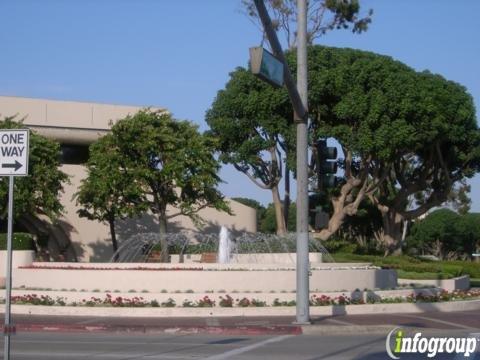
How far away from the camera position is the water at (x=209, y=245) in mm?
35469

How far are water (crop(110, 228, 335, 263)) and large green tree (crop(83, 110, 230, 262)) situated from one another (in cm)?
158

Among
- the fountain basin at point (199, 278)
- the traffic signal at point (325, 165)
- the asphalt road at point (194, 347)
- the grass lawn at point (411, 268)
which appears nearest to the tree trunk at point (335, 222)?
the grass lawn at point (411, 268)

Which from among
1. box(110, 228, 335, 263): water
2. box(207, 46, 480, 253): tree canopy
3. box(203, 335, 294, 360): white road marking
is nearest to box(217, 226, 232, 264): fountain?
box(110, 228, 335, 263): water

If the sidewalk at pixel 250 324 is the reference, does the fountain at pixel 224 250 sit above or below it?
above

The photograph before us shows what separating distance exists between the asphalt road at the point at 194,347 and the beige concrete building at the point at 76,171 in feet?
74.1

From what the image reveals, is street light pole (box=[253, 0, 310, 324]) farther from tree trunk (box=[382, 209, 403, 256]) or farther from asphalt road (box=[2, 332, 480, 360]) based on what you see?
tree trunk (box=[382, 209, 403, 256])

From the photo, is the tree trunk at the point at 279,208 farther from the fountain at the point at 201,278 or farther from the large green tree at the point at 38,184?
the large green tree at the point at 38,184

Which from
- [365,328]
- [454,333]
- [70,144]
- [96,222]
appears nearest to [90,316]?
[365,328]

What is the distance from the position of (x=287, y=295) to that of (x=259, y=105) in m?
17.7

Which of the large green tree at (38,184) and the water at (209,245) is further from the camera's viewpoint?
the water at (209,245)

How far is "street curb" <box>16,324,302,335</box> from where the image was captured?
64.5 ft

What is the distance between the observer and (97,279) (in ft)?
87.4

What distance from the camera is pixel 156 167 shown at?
120ft

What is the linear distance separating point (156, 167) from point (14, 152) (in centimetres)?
2669
